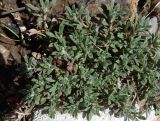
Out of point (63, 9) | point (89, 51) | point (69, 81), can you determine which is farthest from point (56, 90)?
point (63, 9)

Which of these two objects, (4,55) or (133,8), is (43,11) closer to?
(4,55)

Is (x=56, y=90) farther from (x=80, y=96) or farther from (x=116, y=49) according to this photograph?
(x=116, y=49)

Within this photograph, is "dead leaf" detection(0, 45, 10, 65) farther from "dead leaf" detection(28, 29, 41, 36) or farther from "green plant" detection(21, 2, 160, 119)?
"green plant" detection(21, 2, 160, 119)

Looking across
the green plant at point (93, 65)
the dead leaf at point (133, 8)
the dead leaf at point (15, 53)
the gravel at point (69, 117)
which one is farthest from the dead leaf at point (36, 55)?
the dead leaf at point (133, 8)

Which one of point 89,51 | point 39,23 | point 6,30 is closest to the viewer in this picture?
point 89,51

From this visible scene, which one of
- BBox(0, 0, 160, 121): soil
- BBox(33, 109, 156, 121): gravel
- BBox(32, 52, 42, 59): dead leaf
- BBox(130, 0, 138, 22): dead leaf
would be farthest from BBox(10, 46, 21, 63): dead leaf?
BBox(130, 0, 138, 22): dead leaf
